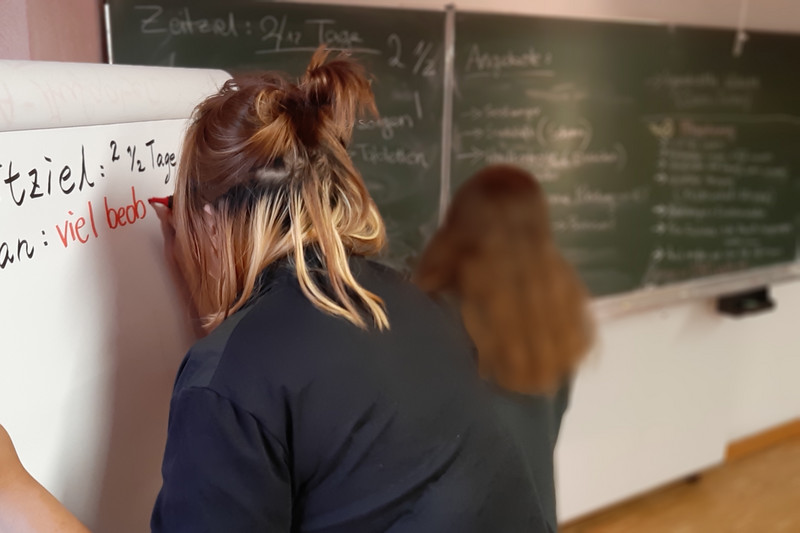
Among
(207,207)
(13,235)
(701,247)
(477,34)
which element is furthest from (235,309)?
(701,247)

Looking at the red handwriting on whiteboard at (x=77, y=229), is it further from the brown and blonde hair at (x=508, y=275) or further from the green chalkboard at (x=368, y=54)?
the brown and blonde hair at (x=508, y=275)

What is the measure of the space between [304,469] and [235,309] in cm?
21

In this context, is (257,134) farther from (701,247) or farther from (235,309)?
(701,247)

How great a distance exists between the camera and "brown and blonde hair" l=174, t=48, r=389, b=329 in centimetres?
83

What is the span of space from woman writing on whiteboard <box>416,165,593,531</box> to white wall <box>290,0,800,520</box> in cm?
67

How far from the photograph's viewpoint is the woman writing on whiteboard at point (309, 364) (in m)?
0.73

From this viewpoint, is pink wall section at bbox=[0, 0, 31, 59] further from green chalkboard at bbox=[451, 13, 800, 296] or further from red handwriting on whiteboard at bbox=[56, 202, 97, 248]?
green chalkboard at bbox=[451, 13, 800, 296]

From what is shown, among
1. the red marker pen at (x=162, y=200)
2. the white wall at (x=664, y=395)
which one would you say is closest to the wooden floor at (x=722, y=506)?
the white wall at (x=664, y=395)

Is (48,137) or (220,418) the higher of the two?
(48,137)

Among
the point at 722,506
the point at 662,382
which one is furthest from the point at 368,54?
the point at 722,506

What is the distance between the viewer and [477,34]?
202cm

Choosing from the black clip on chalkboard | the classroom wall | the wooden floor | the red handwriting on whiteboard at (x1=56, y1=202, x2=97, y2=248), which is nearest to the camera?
the red handwriting on whiteboard at (x1=56, y1=202, x2=97, y2=248)

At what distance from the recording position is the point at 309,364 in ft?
2.46

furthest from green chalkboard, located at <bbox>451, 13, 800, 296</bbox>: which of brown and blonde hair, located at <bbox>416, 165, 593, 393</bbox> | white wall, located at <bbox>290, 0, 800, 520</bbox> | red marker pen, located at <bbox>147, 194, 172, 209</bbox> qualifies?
red marker pen, located at <bbox>147, 194, 172, 209</bbox>
